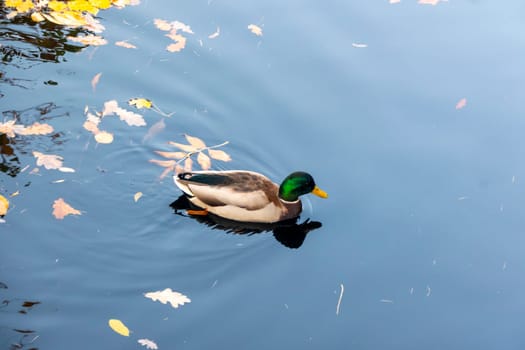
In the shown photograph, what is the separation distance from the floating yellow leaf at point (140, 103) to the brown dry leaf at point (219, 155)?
81 centimetres

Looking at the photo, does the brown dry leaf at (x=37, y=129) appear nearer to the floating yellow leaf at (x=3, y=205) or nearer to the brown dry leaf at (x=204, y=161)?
the floating yellow leaf at (x=3, y=205)

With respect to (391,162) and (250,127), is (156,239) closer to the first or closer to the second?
(250,127)

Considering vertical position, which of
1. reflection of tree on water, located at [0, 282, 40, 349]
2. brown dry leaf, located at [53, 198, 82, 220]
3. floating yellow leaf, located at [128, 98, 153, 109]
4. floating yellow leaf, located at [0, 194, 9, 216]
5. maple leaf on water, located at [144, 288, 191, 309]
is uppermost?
floating yellow leaf, located at [128, 98, 153, 109]

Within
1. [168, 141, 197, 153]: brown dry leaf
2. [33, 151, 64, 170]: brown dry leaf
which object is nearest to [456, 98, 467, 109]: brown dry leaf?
[168, 141, 197, 153]: brown dry leaf

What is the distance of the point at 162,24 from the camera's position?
7.77m

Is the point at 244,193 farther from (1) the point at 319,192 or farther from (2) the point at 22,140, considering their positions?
(2) the point at 22,140

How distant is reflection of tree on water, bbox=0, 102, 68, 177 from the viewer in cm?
576

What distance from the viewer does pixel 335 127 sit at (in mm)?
6938

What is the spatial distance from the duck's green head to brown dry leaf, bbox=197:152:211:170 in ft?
2.36

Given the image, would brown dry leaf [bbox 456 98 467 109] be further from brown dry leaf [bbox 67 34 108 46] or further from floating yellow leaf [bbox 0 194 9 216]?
floating yellow leaf [bbox 0 194 9 216]

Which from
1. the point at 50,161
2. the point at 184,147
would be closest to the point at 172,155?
the point at 184,147

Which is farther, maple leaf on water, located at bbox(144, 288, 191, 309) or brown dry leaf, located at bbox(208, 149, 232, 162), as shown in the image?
brown dry leaf, located at bbox(208, 149, 232, 162)

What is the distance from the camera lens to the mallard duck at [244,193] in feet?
18.8

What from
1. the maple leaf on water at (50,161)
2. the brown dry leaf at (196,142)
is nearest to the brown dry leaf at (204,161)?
the brown dry leaf at (196,142)
